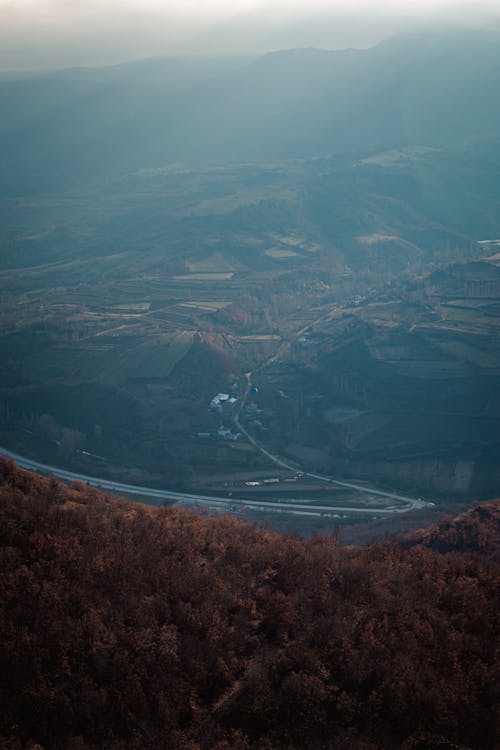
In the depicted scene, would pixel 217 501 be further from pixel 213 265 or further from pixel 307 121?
pixel 307 121

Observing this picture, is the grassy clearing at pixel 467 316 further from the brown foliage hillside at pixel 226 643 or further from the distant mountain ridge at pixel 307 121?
the distant mountain ridge at pixel 307 121

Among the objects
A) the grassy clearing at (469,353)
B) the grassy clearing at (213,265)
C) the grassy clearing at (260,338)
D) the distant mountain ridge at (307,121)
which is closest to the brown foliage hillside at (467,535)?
the grassy clearing at (469,353)

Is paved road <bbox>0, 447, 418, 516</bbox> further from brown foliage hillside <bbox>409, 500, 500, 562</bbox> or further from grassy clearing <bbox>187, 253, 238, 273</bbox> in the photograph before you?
grassy clearing <bbox>187, 253, 238, 273</bbox>

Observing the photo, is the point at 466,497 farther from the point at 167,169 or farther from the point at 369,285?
the point at 167,169

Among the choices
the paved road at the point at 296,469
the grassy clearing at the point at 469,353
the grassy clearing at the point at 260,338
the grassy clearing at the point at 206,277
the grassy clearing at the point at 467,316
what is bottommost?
the paved road at the point at 296,469

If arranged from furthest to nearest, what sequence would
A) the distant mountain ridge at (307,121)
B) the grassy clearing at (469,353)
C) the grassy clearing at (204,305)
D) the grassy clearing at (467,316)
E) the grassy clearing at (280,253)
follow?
the distant mountain ridge at (307,121) < the grassy clearing at (280,253) < the grassy clearing at (204,305) < the grassy clearing at (467,316) < the grassy clearing at (469,353)

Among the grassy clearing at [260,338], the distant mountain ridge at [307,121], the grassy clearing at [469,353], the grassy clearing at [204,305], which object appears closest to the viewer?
the grassy clearing at [469,353]
